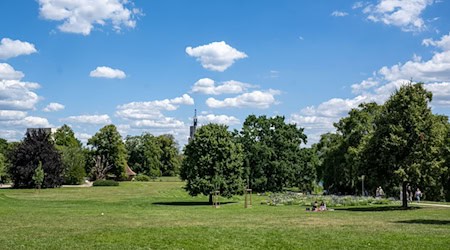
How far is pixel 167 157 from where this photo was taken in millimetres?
132875

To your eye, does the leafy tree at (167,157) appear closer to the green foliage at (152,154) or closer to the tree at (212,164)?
the green foliage at (152,154)

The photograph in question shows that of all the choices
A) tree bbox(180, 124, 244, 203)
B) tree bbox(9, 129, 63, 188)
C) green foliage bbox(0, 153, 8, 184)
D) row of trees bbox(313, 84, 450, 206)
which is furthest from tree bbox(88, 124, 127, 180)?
row of trees bbox(313, 84, 450, 206)

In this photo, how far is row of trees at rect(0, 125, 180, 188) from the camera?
70125 mm

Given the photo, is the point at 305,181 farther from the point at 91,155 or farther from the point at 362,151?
the point at 91,155

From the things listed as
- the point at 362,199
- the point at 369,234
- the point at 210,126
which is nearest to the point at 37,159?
the point at 210,126

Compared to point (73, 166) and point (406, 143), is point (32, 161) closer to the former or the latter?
point (73, 166)

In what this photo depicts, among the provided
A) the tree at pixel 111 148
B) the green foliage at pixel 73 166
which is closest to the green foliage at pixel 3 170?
the green foliage at pixel 73 166

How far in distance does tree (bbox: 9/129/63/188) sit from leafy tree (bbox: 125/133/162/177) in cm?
5004

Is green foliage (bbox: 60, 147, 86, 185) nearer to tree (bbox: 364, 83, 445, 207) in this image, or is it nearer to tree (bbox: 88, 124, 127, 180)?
tree (bbox: 88, 124, 127, 180)

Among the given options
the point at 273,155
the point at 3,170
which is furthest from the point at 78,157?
the point at 273,155

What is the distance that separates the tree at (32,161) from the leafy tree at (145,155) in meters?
50.0

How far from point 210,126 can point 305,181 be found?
1195 inches

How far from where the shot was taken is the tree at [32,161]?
228 feet

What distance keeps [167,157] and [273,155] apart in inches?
2796
